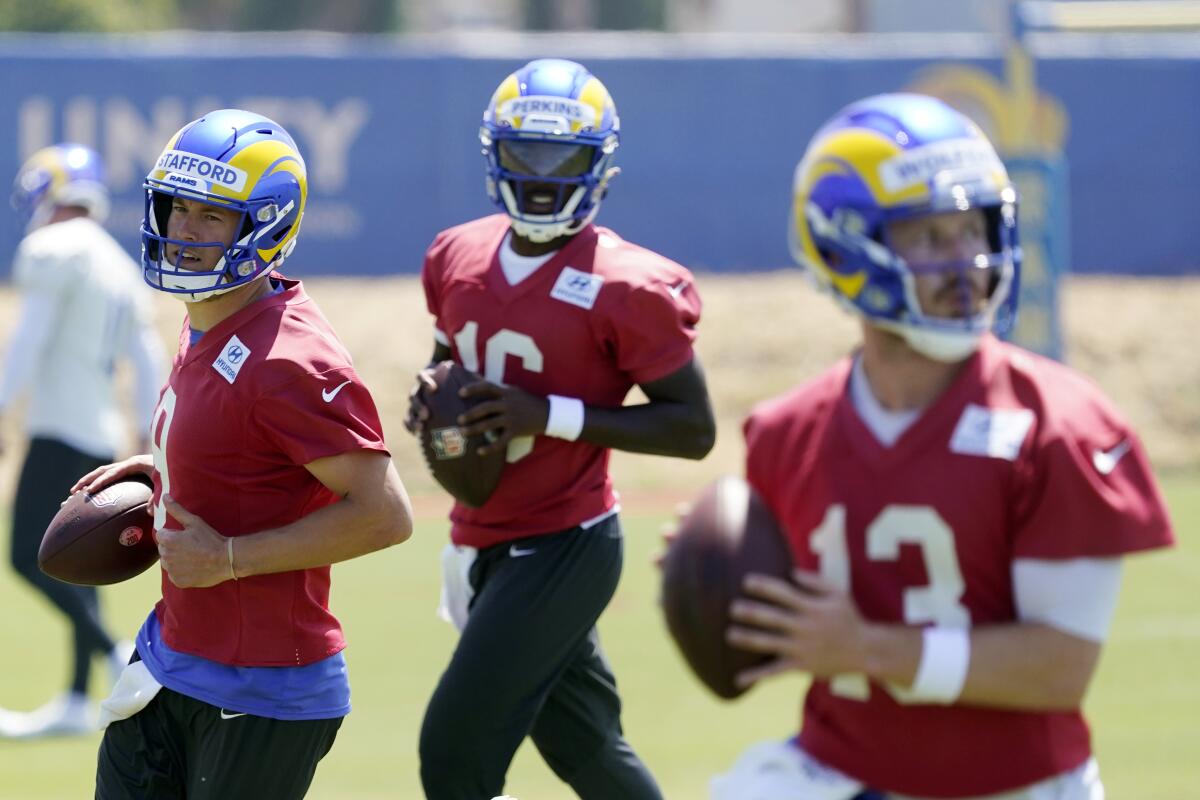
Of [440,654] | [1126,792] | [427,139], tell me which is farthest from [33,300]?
[427,139]

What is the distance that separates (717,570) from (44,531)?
16.5 feet

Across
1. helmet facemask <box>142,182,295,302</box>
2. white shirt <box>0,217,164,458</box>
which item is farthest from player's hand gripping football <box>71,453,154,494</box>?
white shirt <box>0,217,164,458</box>

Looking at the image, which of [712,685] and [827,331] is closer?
[712,685]

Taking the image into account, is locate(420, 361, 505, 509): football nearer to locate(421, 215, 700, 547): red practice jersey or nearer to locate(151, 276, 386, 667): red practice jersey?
locate(421, 215, 700, 547): red practice jersey

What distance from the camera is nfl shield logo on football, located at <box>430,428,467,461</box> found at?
4.73 metres

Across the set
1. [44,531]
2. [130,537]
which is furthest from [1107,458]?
[44,531]

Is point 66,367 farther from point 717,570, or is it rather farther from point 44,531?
point 717,570

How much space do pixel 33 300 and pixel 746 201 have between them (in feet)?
43.8

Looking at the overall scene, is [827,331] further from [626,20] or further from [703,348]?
[626,20]

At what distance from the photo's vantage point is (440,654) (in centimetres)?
870

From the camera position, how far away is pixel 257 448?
3.92m

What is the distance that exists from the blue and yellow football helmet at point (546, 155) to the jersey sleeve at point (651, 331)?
30cm

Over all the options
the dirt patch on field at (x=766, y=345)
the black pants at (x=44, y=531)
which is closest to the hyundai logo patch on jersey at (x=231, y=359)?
the black pants at (x=44, y=531)

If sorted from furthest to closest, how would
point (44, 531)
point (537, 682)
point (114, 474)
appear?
point (44, 531)
point (537, 682)
point (114, 474)
